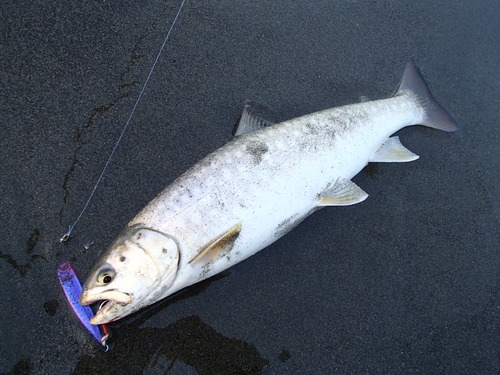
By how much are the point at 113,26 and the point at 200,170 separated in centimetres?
212

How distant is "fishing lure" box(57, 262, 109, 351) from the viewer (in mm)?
3156

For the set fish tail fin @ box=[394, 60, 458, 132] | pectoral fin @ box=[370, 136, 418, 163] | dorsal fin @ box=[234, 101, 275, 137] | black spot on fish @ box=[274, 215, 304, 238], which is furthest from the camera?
fish tail fin @ box=[394, 60, 458, 132]

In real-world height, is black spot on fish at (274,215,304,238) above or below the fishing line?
below

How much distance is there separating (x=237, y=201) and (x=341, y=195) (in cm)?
114

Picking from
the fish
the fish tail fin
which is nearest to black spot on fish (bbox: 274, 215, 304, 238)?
the fish

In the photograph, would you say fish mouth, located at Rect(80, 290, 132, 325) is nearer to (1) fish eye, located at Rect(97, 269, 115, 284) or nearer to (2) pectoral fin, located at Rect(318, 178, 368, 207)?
(1) fish eye, located at Rect(97, 269, 115, 284)

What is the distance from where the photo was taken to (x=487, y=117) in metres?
4.45

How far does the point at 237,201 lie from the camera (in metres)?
3.08

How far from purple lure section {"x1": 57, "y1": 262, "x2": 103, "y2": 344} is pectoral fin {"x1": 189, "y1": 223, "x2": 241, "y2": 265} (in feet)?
3.72

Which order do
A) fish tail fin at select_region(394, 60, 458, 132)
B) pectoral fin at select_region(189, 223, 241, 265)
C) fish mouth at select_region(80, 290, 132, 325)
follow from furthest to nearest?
1. fish tail fin at select_region(394, 60, 458, 132)
2. pectoral fin at select_region(189, 223, 241, 265)
3. fish mouth at select_region(80, 290, 132, 325)

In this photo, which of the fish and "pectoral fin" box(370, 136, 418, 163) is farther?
"pectoral fin" box(370, 136, 418, 163)

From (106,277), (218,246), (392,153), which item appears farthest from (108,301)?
(392,153)

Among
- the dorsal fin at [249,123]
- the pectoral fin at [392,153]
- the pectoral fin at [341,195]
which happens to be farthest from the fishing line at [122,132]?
the pectoral fin at [392,153]

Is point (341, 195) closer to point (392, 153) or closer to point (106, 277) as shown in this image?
point (392, 153)
